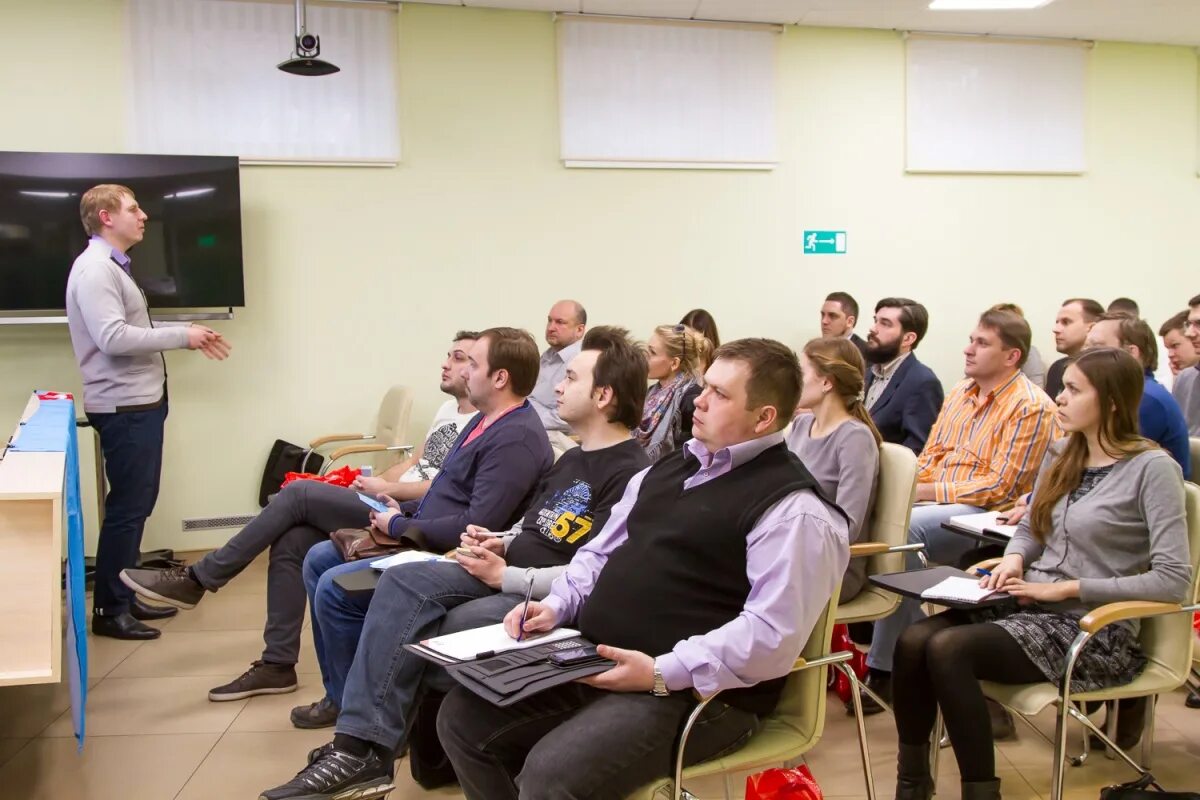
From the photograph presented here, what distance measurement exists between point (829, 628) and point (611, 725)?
0.50 m

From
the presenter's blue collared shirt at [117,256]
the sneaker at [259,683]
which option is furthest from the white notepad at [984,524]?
the presenter's blue collared shirt at [117,256]

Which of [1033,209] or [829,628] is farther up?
[1033,209]

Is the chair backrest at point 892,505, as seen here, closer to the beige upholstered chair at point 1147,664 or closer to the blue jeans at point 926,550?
the blue jeans at point 926,550

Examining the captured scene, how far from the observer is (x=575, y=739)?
1.74 m

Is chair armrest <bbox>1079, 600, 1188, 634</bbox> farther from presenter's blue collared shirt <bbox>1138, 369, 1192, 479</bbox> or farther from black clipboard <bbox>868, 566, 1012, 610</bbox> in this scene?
presenter's blue collared shirt <bbox>1138, 369, 1192, 479</bbox>

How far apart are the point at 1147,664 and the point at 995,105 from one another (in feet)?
14.8

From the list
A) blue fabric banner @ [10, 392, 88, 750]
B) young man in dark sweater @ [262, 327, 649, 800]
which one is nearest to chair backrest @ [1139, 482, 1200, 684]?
young man in dark sweater @ [262, 327, 649, 800]

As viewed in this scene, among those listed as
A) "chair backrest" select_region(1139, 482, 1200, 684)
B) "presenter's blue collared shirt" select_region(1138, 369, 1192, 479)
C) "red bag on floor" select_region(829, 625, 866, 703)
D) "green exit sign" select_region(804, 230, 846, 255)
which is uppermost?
"green exit sign" select_region(804, 230, 846, 255)

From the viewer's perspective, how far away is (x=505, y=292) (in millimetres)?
5570

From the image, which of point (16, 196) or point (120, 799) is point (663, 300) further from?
point (120, 799)

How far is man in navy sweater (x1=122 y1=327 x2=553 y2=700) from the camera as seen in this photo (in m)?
2.71

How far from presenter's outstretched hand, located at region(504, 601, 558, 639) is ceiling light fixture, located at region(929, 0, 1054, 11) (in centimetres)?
457

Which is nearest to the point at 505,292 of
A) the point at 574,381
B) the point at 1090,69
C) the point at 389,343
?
the point at 389,343

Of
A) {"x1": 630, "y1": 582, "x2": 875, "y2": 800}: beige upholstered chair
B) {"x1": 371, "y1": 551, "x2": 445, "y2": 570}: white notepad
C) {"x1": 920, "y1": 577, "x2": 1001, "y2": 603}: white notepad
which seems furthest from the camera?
{"x1": 371, "y1": 551, "x2": 445, "y2": 570}: white notepad
